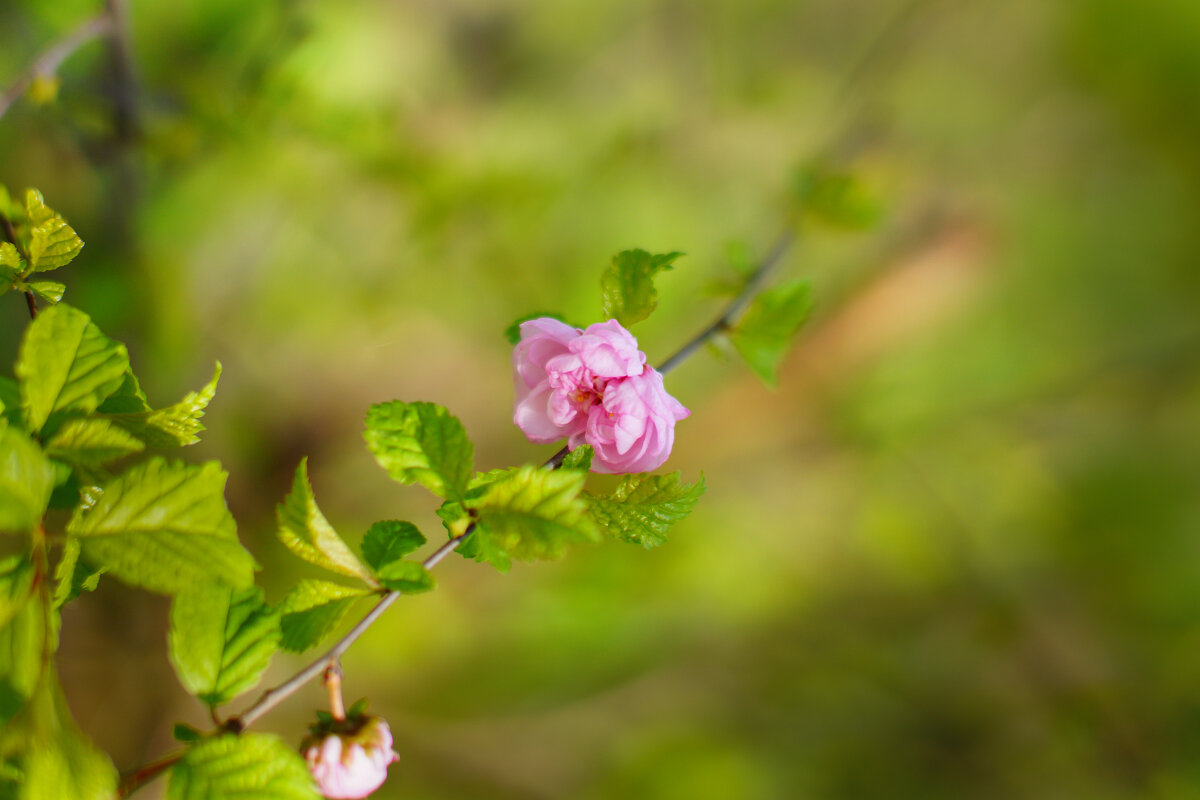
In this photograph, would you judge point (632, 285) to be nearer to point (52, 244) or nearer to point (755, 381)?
point (52, 244)

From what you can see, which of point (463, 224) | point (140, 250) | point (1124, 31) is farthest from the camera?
point (1124, 31)

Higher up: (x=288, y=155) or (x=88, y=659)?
(x=288, y=155)

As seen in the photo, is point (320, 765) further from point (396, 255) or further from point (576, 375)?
point (396, 255)

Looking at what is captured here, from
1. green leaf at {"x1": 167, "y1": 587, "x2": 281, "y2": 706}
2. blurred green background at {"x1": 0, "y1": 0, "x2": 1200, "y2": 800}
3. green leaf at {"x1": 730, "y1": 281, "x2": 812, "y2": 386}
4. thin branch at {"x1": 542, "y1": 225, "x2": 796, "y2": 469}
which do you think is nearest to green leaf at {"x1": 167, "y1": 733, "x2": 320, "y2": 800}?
green leaf at {"x1": 167, "y1": 587, "x2": 281, "y2": 706}

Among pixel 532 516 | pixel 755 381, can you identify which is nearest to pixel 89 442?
pixel 532 516

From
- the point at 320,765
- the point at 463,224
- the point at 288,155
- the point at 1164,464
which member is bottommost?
the point at 1164,464

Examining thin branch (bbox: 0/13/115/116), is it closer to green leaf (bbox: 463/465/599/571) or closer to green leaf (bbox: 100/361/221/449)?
green leaf (bbox: 100/361/221/449)

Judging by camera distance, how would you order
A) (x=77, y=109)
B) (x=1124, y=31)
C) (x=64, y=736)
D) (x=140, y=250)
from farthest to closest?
(x=1124, y=31)
(x=140, y=250)
(x=77, y=109)
(x=64, y=736)

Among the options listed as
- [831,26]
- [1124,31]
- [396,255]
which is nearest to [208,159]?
[396,255]
